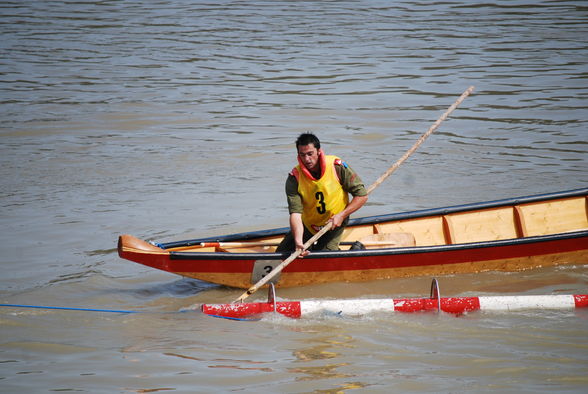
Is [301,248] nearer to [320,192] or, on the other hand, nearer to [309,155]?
[320,192]

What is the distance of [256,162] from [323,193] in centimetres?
595

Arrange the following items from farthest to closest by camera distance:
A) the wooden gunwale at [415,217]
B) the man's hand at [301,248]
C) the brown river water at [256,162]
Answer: the wooden gunwale at [415,217] < the man's hand at [301,248] < the brown river water at [256,162]

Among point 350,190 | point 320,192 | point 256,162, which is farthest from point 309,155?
point 256,162

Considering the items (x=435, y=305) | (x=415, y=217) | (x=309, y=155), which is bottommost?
(x=435, y=305)

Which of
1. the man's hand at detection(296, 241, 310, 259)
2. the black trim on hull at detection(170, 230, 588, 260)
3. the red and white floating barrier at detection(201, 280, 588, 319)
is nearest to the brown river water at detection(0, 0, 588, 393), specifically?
the red and white floating barrier at detection(201, 280, 588, 319)

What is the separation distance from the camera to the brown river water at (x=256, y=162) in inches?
249

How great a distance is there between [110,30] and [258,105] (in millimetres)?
10399

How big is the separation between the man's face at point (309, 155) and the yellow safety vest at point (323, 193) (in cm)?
11

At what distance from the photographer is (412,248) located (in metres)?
8.09

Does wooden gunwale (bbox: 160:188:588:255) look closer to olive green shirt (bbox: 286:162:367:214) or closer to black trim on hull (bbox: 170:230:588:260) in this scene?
black trim on hull (bbox: 170:230:588:260)

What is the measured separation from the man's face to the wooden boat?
873 mm

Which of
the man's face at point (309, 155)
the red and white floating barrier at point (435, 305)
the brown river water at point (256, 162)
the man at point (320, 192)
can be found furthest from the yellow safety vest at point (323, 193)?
the red and white floating barrier at point (435, 305)

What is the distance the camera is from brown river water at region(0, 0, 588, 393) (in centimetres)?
632

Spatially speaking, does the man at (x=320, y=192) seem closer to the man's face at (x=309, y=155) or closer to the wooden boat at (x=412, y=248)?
the man's face at (x=309, y=155)
